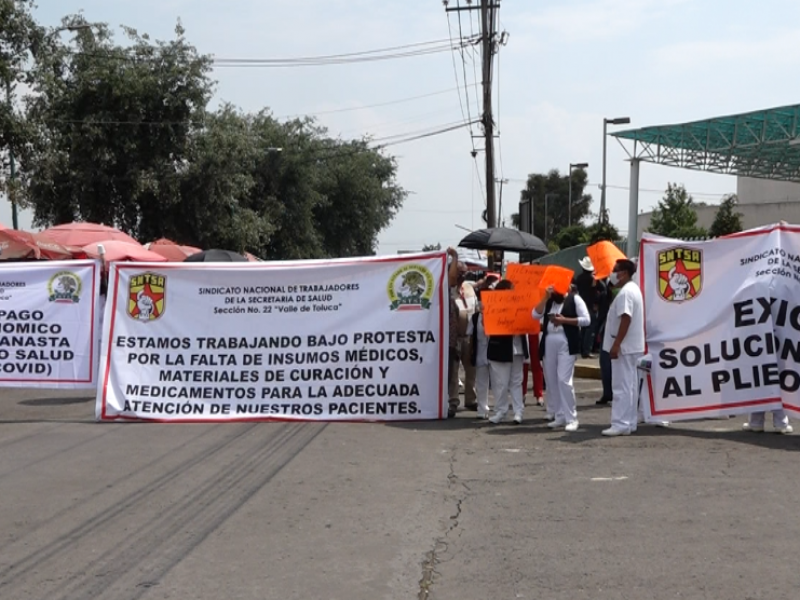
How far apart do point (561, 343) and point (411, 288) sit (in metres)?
2.07

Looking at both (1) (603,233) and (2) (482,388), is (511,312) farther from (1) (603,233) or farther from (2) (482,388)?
(1) (603,233)

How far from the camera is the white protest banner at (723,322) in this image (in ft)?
36.9

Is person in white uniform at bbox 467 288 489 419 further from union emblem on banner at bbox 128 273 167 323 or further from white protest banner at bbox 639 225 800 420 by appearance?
union emblem on banner at bbox 128 273 167 323

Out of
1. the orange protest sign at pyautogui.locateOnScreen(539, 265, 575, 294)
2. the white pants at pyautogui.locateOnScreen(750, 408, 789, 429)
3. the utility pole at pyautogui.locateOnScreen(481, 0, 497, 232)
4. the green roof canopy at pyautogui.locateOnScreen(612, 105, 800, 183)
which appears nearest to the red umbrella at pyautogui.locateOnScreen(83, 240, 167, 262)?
the orange protest sign at pyautogui.locateOnScreen(539, 265, 575, 294)

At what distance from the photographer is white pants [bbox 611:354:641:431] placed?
1134cm

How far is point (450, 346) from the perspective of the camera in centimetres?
1325

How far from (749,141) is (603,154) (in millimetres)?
12827

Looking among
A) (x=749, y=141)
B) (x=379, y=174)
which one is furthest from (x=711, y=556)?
(x=379, y=174)

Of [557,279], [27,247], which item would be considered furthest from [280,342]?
[27,247]

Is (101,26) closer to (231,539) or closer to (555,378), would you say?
(555,378)

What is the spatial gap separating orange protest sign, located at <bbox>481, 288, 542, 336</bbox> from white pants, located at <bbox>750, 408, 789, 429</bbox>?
245cm

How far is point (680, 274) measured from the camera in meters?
11.8

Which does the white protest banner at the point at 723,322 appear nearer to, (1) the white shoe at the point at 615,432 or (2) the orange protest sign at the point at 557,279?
(1) the white shoe at the point at 615,432

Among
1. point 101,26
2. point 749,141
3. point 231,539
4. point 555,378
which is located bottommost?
point 231,539
